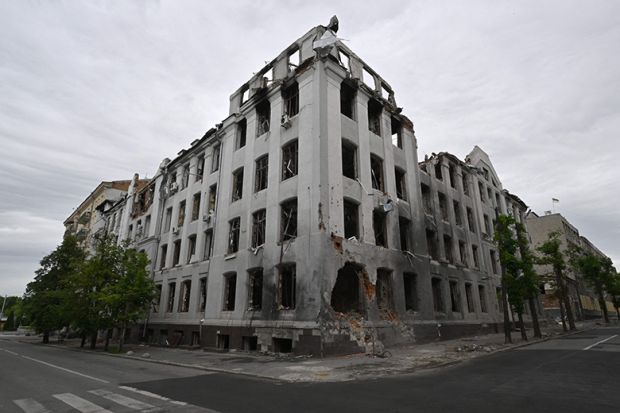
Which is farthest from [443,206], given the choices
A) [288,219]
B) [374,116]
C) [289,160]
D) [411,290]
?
[288,219]

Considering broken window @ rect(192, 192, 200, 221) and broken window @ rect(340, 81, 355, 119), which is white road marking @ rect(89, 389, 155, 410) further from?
broken window @ rect(192, 192, 200, 221)

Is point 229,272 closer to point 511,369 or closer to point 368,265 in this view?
point 368,265

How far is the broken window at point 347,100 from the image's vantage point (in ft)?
68.1

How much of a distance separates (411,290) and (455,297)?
274 inches

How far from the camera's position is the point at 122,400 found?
294 inches

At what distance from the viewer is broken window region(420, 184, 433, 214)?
86.4 feet

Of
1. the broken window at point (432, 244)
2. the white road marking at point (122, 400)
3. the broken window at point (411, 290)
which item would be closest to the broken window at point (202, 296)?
the broken window at point (411, 290)

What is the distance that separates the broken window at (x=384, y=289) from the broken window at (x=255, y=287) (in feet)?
21.1

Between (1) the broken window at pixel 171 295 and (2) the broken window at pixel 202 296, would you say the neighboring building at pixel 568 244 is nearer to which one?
(2) the broken window at pixel 202 296

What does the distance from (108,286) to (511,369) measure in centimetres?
2322

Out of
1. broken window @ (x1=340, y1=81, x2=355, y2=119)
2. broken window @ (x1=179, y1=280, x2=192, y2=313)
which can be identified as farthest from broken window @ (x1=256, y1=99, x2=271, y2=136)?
broken window @ (x1=179, y1=280, x2=192, y2=313)

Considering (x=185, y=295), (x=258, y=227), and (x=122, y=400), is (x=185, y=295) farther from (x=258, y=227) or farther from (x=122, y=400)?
(x=122, y=400)

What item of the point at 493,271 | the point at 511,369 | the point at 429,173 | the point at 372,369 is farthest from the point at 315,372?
the point at 493,271

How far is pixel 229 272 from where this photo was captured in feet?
67.6
